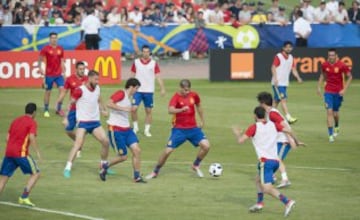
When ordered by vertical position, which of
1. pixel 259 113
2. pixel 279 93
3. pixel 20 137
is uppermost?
pixel 259 113

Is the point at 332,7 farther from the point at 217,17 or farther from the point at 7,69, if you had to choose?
the point at 7,69

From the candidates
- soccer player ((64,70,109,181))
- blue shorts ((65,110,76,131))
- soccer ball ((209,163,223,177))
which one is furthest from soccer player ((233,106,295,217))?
blue shorts ((65,110,76,131))

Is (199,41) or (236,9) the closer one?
(199,41)

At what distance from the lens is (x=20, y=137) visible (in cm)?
2216

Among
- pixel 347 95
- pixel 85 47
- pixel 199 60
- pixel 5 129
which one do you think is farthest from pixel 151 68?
pixel 199 60

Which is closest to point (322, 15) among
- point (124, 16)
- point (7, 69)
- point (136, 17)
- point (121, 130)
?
point (136, 17)

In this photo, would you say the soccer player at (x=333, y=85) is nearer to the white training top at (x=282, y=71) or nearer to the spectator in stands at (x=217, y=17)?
the white training top at (x=282, y=71)

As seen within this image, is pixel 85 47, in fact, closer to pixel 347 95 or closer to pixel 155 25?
pixel 155 25

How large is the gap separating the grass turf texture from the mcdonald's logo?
787 cm

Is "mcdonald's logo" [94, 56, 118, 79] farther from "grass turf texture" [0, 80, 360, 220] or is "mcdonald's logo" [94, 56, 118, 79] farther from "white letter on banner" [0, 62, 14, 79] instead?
"grass turf texture" [0, 80, 360, 220]

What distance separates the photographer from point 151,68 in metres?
33.6

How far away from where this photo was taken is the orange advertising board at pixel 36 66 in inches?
1791

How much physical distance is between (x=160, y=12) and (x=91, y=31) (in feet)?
17.6

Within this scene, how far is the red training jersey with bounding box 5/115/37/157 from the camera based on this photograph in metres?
22.2
